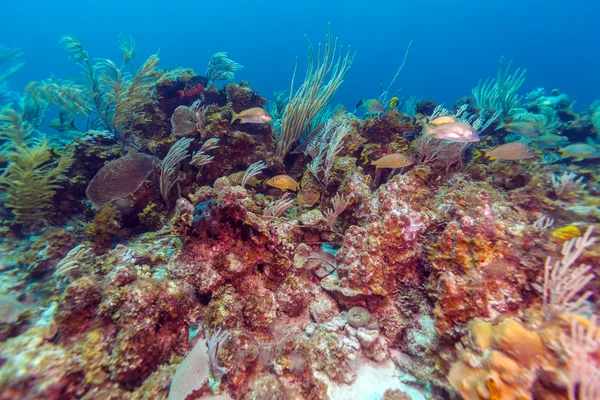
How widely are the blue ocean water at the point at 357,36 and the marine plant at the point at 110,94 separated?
6518 centimetres

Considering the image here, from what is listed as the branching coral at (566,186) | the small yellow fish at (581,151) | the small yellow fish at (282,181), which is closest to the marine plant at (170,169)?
the small yellow fish at (282,181)

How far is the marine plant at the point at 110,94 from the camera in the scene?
539 cm

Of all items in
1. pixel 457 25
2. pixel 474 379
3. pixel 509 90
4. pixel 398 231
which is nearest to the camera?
pixel 474 379

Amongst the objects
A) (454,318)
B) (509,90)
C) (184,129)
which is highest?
(509,90)

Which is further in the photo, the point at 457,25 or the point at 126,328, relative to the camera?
the point at 457,25

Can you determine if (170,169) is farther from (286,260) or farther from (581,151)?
(581,151)

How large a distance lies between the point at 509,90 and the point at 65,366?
1218cm

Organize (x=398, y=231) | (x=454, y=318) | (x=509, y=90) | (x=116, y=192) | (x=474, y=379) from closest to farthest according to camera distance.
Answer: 1. (x=474, y=379)
2. (x=454, y=318)
3. (x=398, y=231)
4. (x=116, y=192)
5. (x=509, y=90)

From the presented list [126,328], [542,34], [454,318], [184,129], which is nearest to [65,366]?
[126,328]

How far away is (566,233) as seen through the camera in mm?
2369

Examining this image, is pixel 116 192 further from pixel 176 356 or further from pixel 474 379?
pixel 474 379

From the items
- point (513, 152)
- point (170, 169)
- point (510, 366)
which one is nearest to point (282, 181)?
point (170, 169)

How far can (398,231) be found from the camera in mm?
2957

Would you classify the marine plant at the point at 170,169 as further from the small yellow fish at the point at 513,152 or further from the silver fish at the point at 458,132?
the small yellow fish at the point at 513,152
